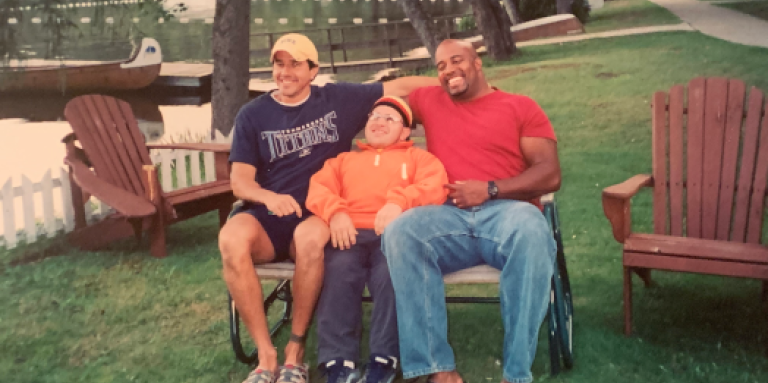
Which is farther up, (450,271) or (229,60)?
(229,60)

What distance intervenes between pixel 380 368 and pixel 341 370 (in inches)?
5.4

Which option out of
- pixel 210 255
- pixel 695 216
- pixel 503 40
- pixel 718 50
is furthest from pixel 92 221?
pixel 503 40

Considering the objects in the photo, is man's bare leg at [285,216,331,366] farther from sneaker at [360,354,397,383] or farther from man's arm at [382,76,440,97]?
man's arm at [382,76,440,97]

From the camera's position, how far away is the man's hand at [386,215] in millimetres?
2686

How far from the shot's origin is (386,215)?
269 centimetres

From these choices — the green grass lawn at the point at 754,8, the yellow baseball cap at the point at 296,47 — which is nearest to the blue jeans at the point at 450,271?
the yellow baseball cap at the point at 296,47

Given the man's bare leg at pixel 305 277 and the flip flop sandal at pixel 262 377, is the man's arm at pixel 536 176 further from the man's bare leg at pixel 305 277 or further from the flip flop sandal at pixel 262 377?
the flip flop sandal at pixel 262 377

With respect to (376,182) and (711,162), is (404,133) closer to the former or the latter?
(376,182)

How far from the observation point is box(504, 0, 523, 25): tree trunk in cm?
1669

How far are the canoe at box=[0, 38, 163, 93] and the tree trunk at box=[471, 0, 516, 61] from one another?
16.5 feet

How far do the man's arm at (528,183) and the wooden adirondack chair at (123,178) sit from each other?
2114 mm

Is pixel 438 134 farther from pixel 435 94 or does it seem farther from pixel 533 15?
pixel 533 15

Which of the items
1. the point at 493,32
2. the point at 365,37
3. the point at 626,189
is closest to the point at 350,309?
the point at 626,189

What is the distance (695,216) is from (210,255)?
9.29ft
